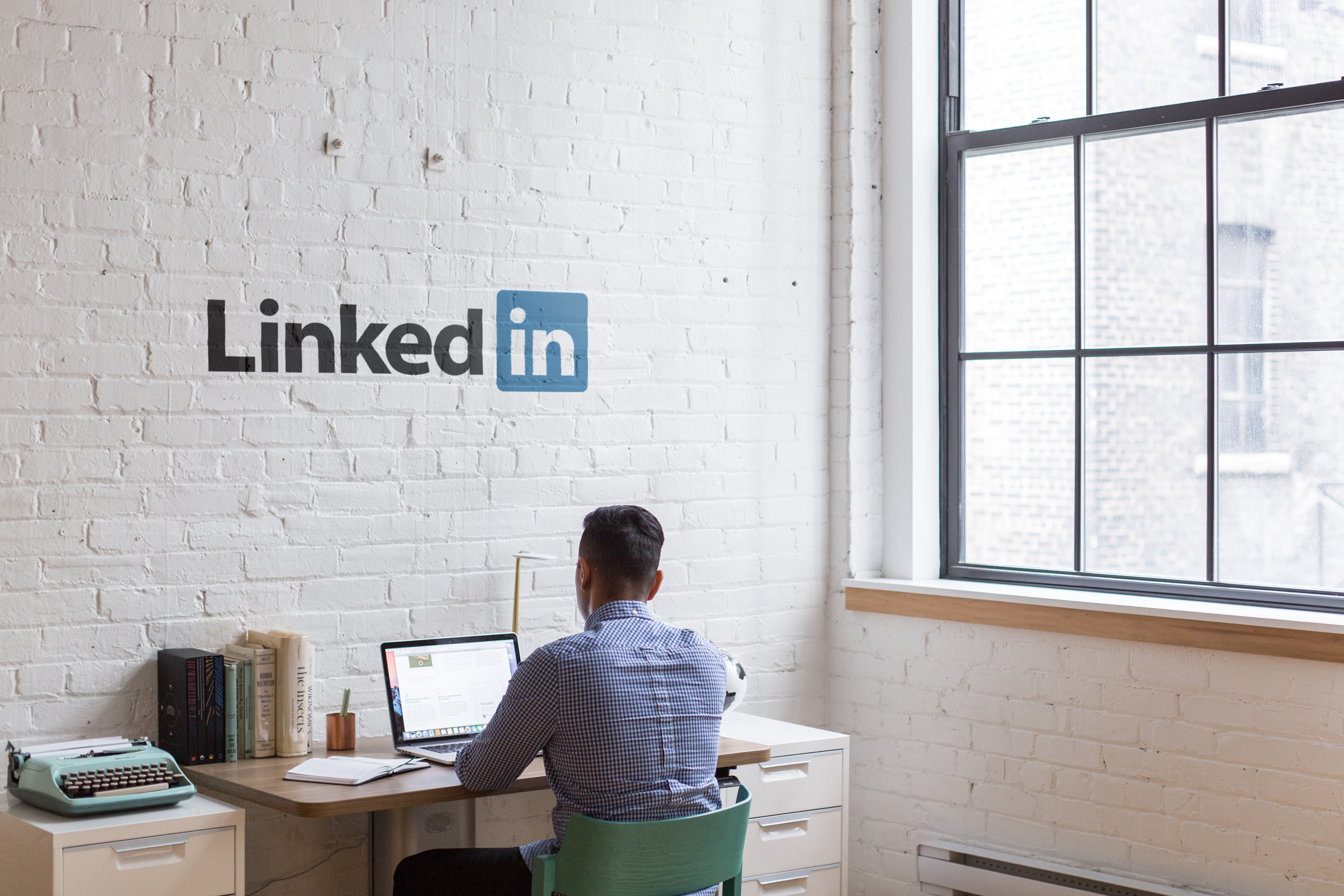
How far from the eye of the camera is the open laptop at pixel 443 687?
3057mm

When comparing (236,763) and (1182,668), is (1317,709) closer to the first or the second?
(1182,668)

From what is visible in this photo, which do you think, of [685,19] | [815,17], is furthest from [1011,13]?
[685,19]

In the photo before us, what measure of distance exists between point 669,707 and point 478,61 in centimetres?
186

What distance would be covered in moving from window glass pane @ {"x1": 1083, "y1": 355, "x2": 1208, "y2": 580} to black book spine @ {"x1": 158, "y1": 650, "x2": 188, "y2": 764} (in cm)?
247

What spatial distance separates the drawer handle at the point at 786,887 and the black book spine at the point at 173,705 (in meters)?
1.50

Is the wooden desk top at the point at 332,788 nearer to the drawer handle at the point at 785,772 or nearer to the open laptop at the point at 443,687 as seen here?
the open laptop at the point at 443,687

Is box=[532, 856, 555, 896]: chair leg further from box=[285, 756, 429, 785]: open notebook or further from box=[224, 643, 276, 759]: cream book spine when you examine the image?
box=[224, 643, 276, 759]: cream book spine

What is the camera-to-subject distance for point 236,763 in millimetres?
2906

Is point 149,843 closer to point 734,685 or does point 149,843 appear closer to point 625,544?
point 625,544

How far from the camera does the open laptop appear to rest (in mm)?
3057

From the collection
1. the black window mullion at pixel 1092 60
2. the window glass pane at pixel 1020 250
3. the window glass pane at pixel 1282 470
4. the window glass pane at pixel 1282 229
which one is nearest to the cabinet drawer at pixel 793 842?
the window glass pane at pixel 1282 470

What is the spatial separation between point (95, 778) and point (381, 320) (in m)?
1.31

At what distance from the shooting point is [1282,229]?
3.46m

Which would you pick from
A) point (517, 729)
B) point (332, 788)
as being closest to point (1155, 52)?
point (517, 729)
